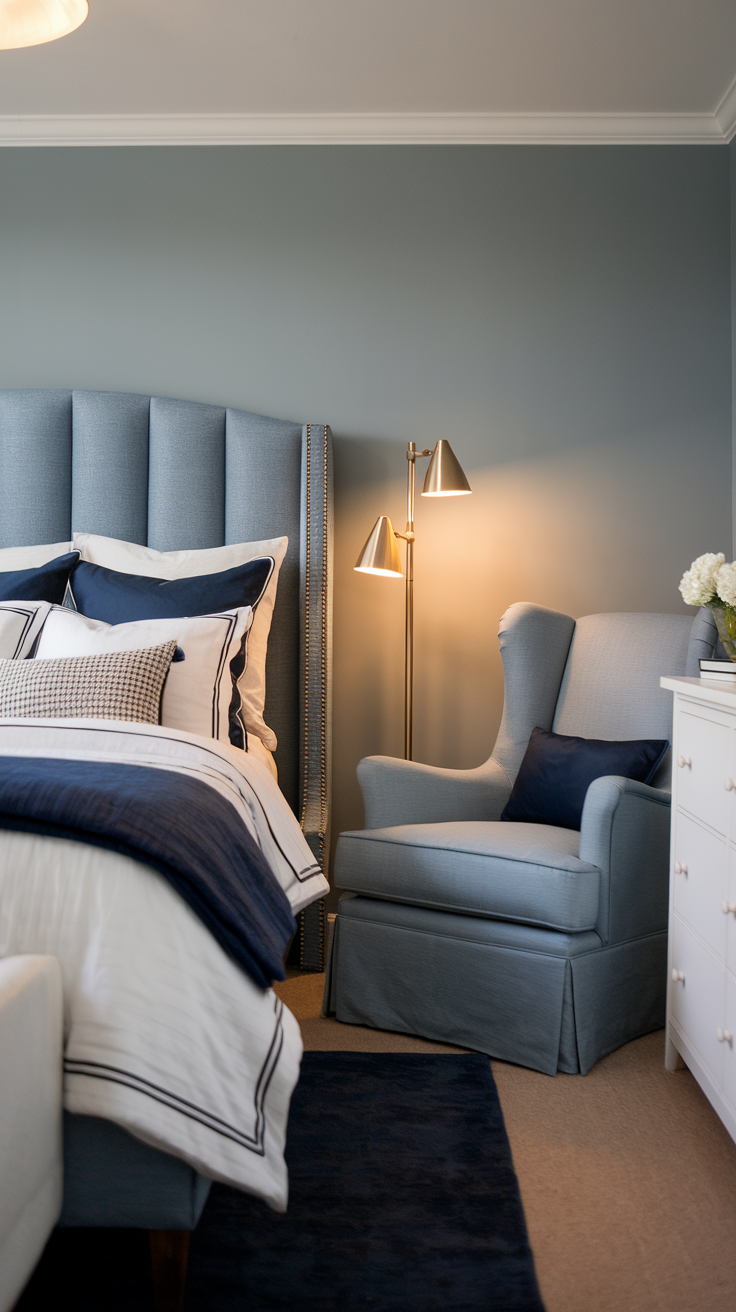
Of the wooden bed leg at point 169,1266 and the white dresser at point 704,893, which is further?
the white dresser at point 704,893

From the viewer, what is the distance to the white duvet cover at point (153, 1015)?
107cm

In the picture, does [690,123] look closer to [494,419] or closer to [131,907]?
[494,419]

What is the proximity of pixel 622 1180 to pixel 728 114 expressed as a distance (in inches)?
123

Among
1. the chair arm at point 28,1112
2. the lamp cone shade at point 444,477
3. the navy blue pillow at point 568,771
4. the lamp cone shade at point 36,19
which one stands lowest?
the chair arm at point 28,1112

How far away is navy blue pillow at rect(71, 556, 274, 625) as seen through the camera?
98.0 inches

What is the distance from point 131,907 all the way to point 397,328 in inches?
96.3

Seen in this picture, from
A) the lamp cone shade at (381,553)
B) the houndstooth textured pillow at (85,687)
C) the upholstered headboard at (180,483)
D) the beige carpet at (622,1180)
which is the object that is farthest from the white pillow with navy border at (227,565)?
the beige carpet at (622,1180)

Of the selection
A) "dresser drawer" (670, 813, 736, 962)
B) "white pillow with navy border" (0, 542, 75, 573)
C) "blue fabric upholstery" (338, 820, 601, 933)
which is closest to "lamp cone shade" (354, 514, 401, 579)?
"blue fabric upholstery" (338, 820, 601, 933)

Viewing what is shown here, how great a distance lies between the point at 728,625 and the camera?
1919 mm

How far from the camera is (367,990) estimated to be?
2.23m

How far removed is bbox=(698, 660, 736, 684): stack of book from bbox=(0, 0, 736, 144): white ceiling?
1.89 m

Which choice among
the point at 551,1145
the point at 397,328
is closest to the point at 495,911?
the point at 551,1145

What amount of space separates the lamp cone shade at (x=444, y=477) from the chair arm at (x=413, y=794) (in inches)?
33.3

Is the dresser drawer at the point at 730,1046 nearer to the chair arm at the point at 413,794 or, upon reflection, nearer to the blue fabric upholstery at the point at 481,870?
the blue fabric upholstery at the point at 481,870
